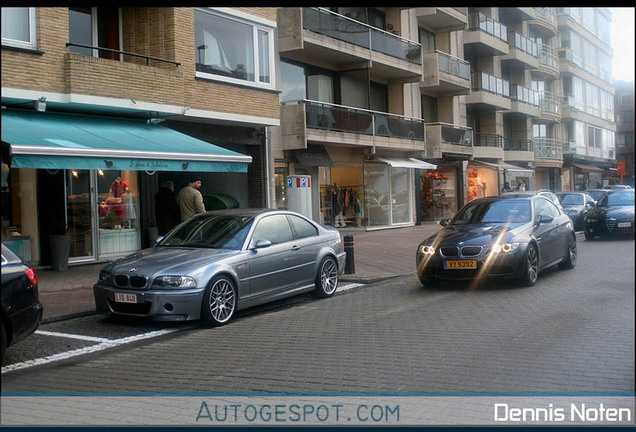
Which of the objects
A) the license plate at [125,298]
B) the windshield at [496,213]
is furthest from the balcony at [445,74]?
the license plate at [125,298]

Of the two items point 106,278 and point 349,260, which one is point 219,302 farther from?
point 349,260

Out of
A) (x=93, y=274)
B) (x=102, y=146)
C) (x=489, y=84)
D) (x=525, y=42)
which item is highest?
(x=489, y=84)

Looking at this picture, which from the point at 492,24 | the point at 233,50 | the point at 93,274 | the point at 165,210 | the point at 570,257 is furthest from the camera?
the point at 233,50

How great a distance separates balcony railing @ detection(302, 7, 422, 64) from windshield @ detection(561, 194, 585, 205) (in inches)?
364

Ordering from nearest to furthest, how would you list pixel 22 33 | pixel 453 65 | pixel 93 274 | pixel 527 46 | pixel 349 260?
pixel 527 46 → pixel 22 33 → pixel 349 260 → pixel 93 274 → pixel 453 65

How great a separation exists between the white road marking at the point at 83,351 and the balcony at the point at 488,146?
2855cm

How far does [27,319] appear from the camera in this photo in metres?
6.28

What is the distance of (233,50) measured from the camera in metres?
17.8

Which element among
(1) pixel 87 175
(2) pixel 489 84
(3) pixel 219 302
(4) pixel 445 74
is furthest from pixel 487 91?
(3) pixel 219 302

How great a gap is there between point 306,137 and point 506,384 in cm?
1709

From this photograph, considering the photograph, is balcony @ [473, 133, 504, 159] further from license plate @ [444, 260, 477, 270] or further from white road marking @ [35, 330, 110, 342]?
white road marking @ [35, 330, 110, 342]

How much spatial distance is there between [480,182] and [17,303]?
104 ft

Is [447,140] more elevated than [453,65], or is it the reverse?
[453,65]
